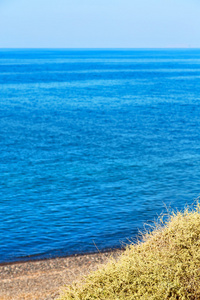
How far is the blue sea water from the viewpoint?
25891mm

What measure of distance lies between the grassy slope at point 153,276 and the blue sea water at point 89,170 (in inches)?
462

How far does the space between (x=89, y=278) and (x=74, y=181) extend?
24563mm

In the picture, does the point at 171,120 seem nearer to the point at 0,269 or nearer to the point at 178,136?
the point at 178,136

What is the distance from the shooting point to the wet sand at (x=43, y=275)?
17094mm

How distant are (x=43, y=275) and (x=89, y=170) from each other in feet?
65.7

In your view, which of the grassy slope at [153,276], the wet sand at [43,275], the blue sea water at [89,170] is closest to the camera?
the grassy slope at [153,276]

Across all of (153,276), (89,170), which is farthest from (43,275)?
(89,170)

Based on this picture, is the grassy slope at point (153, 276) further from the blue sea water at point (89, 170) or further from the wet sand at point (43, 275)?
the blue sea water at point (89, 170)

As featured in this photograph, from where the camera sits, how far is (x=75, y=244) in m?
23.9

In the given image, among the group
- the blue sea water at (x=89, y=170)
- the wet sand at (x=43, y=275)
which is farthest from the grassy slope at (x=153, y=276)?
the blue sea water at (x=89, y=170)

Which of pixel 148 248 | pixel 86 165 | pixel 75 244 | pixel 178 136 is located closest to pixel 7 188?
pixel 86 165

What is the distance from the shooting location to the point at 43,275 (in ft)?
63.7

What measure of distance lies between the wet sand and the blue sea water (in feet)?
4.50

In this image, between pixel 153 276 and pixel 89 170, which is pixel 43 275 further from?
pixel 89 170
